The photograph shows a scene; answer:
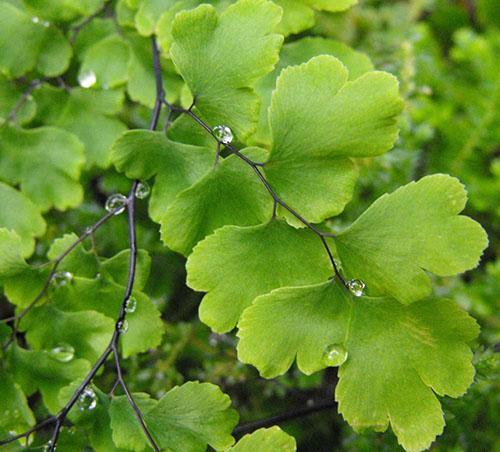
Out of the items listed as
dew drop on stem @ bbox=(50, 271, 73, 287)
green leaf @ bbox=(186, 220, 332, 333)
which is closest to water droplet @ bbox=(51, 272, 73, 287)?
dew drop on stem @ bbox=(50, 271, 73, 287)

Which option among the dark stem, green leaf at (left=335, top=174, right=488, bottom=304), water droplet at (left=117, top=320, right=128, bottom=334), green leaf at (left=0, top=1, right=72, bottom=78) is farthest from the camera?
green leaf at (left=0, top=1, right=72, bottom=78)

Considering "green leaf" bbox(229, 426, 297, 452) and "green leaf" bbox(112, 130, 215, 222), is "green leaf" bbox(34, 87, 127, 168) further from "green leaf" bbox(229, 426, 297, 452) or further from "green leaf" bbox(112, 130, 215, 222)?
"green leaf" bbox(229, 426, 297, 452)

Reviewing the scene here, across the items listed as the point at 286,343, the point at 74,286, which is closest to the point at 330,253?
the point at 286,343

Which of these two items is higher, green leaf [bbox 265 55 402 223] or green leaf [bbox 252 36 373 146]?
green leaf [bbox 265 55 402 223]

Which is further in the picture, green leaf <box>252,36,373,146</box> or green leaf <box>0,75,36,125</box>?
green leaf <box>0,75,36,125</box>

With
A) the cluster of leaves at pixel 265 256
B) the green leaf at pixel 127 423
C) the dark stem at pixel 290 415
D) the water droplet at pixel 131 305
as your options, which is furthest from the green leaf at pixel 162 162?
the dark stem at pixel 290 415
